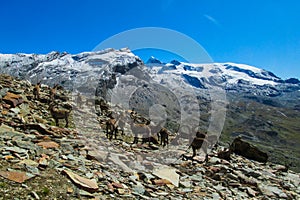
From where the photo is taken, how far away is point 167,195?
15797 mm

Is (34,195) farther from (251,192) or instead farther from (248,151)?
(248,151)

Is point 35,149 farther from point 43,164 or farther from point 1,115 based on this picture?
point 1,115

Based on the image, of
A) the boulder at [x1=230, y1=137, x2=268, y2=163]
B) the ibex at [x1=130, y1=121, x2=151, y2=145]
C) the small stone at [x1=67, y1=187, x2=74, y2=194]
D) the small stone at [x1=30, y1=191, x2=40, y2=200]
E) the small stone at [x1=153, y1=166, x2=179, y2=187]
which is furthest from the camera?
the boulder at [x1=230, y1=137, x2=268, y2=163]

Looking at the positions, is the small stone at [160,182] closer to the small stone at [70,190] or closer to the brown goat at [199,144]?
the small stone at [70,190]

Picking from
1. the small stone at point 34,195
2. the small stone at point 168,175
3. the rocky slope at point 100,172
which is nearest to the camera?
the small stone at point 34,195

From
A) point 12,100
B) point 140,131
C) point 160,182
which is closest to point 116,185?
point 160,182

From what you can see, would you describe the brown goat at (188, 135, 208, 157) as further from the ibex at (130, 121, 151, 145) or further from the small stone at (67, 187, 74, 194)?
the small stone at (67, 187, 74, 194)

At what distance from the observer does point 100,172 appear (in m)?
15.8

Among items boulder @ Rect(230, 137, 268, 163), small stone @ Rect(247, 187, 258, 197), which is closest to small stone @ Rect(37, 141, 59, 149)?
small stone @ Rect(247, 187, 258, 197)

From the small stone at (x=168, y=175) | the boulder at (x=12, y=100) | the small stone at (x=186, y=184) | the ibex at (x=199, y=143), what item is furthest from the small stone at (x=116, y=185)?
the boulder at (x=12, y=100)

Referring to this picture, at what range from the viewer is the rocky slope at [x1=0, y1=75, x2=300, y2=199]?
12875 mm

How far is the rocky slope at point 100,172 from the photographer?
42.2ft

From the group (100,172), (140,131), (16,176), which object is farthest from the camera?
(140,131)

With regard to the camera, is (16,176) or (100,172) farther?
(100,172)
